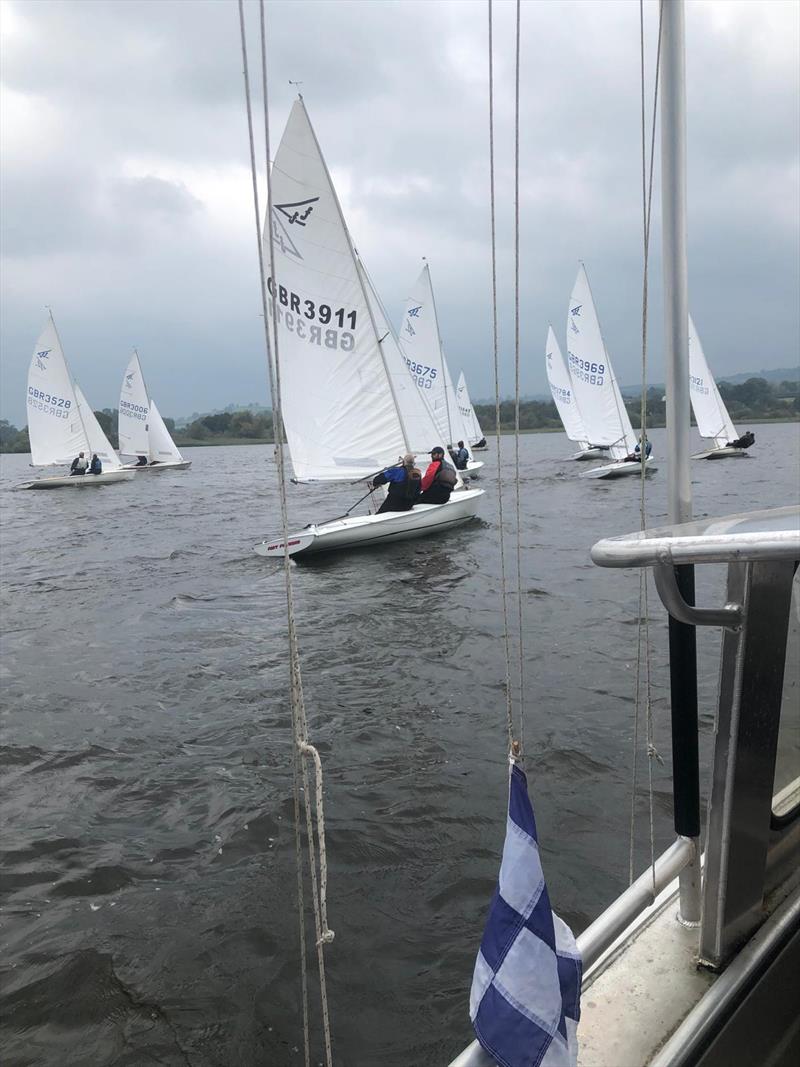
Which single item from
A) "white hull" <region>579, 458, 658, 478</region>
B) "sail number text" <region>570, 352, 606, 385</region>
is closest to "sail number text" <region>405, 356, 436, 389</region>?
"white hull" <region>579, 458, 658, 478</region>

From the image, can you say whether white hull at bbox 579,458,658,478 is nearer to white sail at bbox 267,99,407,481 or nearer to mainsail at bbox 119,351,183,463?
white sail at bbox 267,99,407,481

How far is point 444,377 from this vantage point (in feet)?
70.9

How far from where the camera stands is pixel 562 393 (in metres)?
29.5

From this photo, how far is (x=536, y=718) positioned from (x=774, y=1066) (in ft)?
11.2

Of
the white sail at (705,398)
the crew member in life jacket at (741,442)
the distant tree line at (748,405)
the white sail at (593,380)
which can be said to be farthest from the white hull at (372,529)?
the distant tree line at (748,405)

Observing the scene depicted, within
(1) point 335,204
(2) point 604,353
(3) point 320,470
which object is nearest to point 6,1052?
(3) point 320,470

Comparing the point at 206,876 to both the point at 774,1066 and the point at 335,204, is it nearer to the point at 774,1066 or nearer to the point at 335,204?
the point at 774,1066

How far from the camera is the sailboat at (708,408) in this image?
26859 millimetres

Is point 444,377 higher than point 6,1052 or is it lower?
higher

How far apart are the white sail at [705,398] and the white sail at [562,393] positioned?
167 inches

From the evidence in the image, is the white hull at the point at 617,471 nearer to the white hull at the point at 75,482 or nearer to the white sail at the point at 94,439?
the white hull at the point at 75,482

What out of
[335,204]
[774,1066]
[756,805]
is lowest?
[774,1066]

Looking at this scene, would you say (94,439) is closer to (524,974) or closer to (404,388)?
(404,388)

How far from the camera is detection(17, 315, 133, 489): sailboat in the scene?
27.6m
